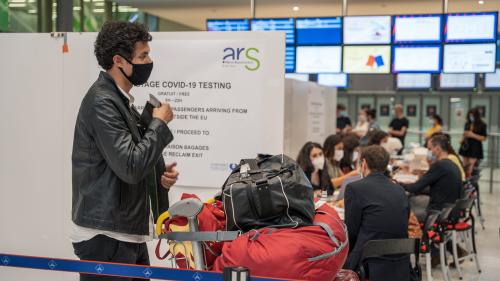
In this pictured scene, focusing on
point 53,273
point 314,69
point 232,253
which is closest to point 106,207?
point 232,253

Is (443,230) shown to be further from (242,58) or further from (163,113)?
(163,113)

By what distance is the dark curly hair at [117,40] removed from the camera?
2498 mm

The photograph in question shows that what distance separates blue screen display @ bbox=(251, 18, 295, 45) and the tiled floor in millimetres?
3805

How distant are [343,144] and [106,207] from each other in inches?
217

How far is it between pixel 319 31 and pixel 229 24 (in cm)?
129

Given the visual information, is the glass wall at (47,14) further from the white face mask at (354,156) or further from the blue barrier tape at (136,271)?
the white face mask at (354,156)

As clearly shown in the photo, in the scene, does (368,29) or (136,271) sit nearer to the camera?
(136,271)

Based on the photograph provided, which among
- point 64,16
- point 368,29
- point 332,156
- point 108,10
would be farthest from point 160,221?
point 368,29

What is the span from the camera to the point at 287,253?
2191mm

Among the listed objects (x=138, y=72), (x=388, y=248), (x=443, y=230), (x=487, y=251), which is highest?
(x=138, y=72)

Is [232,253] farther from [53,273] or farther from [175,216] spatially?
[53,273]

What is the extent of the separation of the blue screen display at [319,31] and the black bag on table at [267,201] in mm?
6509

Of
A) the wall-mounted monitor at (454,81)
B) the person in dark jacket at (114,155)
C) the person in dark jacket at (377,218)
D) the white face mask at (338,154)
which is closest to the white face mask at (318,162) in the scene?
the white face mask at (338,154)

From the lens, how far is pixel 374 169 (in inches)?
172
